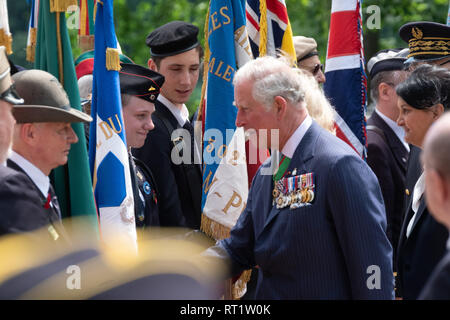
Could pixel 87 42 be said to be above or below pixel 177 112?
above

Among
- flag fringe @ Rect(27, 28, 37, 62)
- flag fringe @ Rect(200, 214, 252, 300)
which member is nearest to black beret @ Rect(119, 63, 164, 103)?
flag fringe @ Rect(27, 28, 37, 62)

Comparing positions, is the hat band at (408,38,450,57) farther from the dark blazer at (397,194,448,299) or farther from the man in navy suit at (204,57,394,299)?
the man in navy suit at (204,57,394,299)

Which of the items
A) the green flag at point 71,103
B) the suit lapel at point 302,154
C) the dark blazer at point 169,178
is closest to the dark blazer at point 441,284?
the suit lapel at point 302,154

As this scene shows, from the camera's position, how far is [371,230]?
329cm

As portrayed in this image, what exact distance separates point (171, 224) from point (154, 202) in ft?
0.72

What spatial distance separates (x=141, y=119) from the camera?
4.59 m

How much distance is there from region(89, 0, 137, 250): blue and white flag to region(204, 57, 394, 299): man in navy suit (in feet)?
2.89

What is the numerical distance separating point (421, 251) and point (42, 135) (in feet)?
6.77

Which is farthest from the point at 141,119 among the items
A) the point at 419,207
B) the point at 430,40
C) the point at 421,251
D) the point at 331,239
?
the point at 430,40

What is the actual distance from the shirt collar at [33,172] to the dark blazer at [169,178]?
1.60 meters

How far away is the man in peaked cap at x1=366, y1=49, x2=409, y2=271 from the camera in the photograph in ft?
17.3

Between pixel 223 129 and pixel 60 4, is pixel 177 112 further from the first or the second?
pixel 60 4
